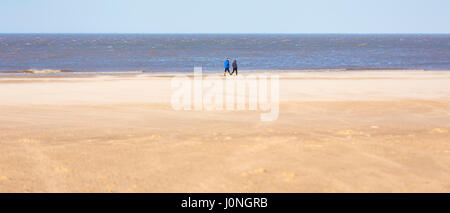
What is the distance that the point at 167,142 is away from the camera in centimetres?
1052

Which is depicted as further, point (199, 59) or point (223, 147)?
point (199, 59)

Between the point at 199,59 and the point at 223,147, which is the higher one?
the point at 223,147

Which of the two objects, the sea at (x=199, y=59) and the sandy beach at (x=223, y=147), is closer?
the sandy beach at (x=223, y=147)

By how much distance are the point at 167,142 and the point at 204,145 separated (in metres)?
0.84

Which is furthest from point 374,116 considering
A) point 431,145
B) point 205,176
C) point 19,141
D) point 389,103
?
point 19,141

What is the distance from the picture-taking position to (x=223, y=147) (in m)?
10.0

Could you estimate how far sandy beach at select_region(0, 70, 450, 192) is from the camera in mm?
7691

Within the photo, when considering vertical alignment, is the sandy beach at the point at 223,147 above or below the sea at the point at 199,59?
above

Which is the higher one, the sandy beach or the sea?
the sandy beach

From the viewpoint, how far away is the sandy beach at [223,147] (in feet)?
25.2

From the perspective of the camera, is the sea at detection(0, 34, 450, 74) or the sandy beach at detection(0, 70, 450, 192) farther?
the sea at detection(0, 34, 450, 74)
